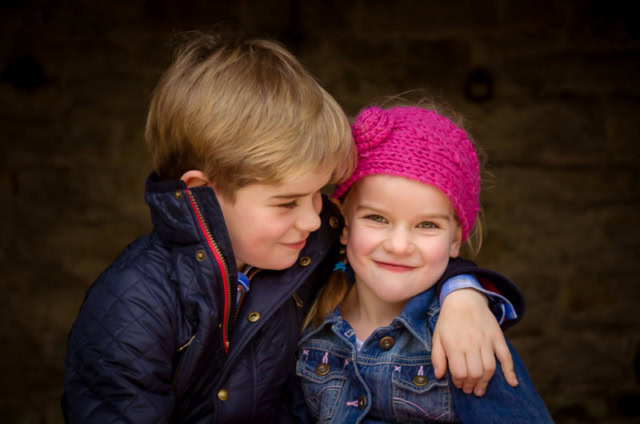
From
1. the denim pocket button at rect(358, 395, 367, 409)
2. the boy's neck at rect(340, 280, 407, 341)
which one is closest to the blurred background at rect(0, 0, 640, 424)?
the boy's neck at rect(340, 280, 407, 341)

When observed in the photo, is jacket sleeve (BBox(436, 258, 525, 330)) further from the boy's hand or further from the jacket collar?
the jacket collar

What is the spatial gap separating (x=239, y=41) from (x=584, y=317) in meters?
2.33

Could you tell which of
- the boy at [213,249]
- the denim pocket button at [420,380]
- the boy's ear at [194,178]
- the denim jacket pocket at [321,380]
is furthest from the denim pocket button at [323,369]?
the boy's ear at [194,178]

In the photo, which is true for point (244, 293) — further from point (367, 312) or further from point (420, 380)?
point (420, 380)

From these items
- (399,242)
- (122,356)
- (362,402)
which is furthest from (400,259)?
(122,356)

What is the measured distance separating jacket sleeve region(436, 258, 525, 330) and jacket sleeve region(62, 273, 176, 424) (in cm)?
75

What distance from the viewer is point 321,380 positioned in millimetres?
1679

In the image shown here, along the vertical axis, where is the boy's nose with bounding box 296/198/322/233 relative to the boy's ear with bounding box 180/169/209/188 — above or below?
below

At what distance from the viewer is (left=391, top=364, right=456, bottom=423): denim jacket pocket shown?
1.51 metres

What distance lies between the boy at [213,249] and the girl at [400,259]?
10 centimetres

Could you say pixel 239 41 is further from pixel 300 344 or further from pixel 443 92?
pixel 443 92

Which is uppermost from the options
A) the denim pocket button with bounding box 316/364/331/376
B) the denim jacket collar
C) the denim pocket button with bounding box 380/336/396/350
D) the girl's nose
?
the girl's nose

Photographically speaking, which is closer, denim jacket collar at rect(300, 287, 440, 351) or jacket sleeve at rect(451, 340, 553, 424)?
jacket sleeve at rect(451, 340, 553, 424)

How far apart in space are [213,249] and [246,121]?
33 cm
